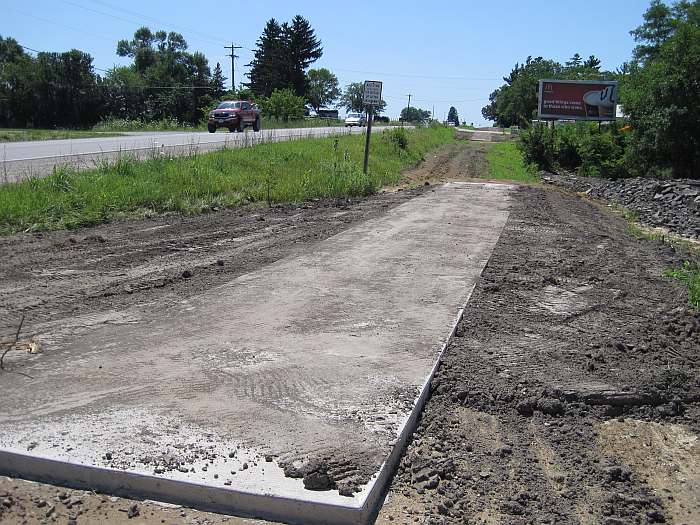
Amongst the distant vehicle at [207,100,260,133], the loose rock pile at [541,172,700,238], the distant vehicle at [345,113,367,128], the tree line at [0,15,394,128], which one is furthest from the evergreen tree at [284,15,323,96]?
the loose rock pile at [541,172,700,238]

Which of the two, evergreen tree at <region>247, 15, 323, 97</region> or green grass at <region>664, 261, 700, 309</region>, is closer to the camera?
green grass at <region>664, 261, 700, 309</region>

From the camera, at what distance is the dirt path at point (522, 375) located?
3.50 m

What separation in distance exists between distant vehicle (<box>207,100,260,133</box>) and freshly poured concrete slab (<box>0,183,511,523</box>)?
33635 mm

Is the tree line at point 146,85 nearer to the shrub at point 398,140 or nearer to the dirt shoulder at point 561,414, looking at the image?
the shrub at point 398,140

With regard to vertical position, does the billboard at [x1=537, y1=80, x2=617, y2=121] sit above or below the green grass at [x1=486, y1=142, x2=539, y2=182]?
above

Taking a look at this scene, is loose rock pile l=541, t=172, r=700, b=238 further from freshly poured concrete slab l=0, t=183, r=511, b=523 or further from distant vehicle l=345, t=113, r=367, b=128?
distant vehicle l=345, t=113, r=367, b=128

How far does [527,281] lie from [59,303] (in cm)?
519

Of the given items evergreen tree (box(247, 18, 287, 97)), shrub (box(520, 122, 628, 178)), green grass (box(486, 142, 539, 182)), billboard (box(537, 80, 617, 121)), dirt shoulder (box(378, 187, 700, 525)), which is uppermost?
evergreen tree (box(247, 18, 287, 97))

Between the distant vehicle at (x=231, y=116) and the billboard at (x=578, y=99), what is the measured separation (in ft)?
57.0

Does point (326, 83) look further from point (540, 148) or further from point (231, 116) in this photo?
point (540, 148)

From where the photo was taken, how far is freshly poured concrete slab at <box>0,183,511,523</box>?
3.51 metres

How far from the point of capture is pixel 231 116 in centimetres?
3959

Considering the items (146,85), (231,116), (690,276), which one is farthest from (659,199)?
(146,85)

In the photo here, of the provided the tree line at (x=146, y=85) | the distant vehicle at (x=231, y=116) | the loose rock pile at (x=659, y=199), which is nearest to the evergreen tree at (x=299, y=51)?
the tree line at (x=146, y=85)
